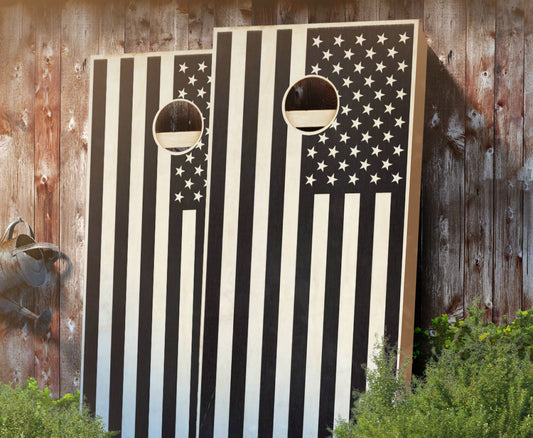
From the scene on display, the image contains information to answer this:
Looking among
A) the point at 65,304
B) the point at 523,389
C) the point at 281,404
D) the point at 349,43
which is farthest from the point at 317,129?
the point at 65,304

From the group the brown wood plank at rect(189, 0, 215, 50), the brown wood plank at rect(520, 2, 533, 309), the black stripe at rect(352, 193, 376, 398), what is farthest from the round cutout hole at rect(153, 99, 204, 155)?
the brown wood plank at rect(520, 2, 533, 309)

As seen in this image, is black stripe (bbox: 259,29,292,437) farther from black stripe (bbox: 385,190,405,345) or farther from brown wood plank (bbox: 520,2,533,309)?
brown wood plank (bbox: 520,2,533,309)

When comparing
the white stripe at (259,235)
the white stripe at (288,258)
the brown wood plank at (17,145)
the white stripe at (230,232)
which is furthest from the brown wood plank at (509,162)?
the brown wood plank at (17,145)

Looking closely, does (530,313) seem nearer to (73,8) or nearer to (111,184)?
(111,184)

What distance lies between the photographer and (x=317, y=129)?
308cm

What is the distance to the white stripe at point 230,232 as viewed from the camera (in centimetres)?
288

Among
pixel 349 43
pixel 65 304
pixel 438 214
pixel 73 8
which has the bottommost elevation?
pixel 65 304

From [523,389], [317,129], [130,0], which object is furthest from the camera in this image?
[130,0]

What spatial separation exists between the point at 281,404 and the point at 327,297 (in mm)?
563

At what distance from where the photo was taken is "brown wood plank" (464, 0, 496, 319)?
3.13 metres

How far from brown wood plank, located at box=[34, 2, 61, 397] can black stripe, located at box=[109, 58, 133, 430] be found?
693 millimetres

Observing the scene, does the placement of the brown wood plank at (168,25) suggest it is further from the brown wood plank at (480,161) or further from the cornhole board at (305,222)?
the brown wood plank at (480,161)

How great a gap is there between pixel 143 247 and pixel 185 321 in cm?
46

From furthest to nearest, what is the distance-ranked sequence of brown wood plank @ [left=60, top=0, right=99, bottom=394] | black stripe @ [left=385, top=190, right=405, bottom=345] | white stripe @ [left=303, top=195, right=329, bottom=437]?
brown wood plank @ [left=60, top=0, right=99, bottom=394] → white stripe @ [left=303, top=195, right=329, bottom=437] → black stripe @ [left=385, top=190, right=405, bottom=345]
